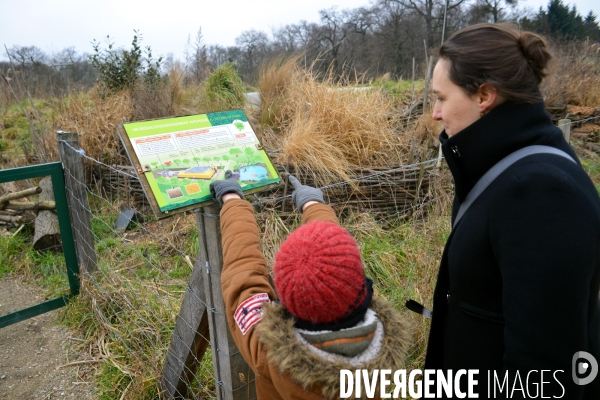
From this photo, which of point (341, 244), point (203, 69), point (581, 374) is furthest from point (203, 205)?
point (203, 69)

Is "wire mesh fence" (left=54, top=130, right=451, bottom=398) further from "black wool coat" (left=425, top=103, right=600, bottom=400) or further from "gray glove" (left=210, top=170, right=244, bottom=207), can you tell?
"black wool coat" (left=425, top=103, right=600, bottom=400)

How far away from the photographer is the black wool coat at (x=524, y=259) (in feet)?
3.28

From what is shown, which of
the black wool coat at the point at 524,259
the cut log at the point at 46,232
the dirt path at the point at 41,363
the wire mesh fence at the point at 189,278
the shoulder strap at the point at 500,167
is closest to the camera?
the black wool coat at the point at 524,259

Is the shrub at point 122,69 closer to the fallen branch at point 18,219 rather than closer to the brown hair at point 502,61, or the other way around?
the fallen branch at point 18,219

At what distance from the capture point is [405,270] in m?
3.31

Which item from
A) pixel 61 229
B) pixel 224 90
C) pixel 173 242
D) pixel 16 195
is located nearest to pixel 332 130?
pixel 173 242

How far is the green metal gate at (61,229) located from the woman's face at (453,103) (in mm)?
2607

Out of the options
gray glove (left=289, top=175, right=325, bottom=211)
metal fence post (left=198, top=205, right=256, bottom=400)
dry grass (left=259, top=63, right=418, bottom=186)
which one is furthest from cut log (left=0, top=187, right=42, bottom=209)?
gray glove (left=289, top=175, right=325, bottom=211)

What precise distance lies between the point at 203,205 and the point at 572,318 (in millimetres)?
1165

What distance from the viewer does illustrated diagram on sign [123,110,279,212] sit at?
61.0 inches

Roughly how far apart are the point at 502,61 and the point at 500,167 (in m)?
0.29

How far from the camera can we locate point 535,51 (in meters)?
1.17

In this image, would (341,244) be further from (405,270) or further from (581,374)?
(405,270)

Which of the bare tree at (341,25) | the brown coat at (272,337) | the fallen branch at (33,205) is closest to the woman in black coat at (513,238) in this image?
the brown coat at (272,337)
